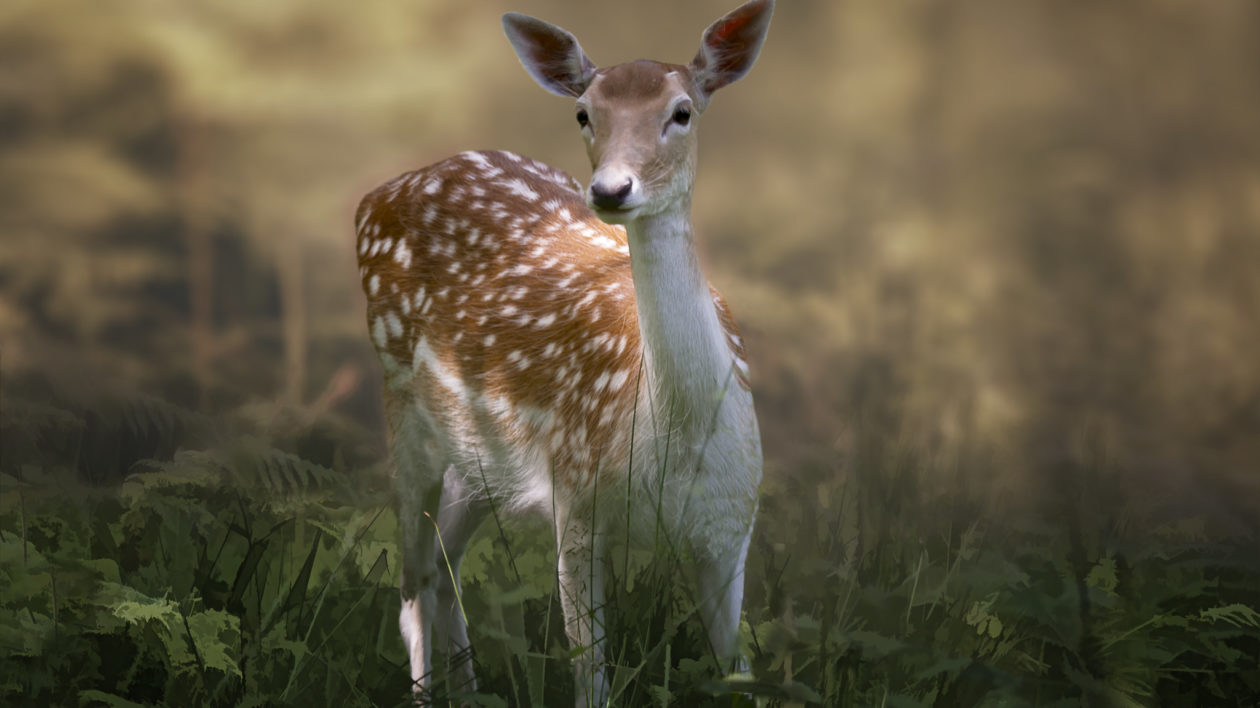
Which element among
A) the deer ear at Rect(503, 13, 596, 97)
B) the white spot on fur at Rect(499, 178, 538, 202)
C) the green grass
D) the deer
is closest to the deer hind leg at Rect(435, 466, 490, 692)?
the deer

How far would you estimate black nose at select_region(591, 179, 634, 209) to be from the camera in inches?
95.0

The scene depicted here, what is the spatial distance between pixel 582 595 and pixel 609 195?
1.08 metres

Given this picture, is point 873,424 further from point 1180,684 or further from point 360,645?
point 360,645

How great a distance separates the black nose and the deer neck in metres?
0.20

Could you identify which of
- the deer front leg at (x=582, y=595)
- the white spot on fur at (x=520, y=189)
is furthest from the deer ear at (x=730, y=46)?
the deer front leg at (x=582, y=595)

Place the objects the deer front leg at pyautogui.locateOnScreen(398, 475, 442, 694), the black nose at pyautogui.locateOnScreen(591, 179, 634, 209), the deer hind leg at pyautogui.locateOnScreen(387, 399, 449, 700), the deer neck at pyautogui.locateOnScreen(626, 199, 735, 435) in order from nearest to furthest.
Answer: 1. the black nose at pyautogui.locateOnScreen(591, 179, 634, 209)
2. the deer neck at pyautogui.locateOnScreen(626, 199, 735, 435)
3. the deer front leg at pyautogui.locateOnScreen(398, 475, 442, 694)
4. the deer hind leg at pyautogui.locateOnScreen(387, 399, 449, 700)

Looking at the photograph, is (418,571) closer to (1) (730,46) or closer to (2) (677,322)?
(2) (677,322)

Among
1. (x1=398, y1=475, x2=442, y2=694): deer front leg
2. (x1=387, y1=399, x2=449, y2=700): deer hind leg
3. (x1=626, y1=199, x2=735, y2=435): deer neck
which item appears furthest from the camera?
(x1=387, y1=399, x2=449, y2=700): deer hind leg

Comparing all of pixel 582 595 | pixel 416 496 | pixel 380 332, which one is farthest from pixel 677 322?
pixel 380 332

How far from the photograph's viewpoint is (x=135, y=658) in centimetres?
279

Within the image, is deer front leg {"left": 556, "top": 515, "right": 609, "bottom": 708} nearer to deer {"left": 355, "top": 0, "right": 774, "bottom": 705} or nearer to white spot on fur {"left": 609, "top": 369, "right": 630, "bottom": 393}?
deer {"left": 355, "top": 0, "right": 774, "bottom": 705}

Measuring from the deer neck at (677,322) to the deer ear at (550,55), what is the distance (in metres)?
0.60

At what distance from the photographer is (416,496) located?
3.72 m

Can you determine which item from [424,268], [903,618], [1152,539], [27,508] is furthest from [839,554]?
[27,508]
